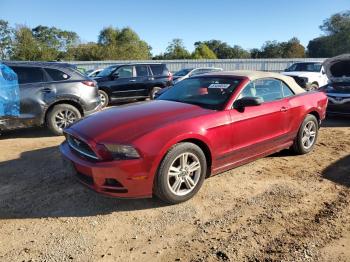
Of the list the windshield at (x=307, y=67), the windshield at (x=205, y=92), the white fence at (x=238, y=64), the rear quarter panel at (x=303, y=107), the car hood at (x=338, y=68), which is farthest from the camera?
the white fence at (x=238, y=64)

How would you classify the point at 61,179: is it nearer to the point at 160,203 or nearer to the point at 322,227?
the point at 160,203

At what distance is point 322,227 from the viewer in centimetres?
373

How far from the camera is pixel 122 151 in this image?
3855 millimetres

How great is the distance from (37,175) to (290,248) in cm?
374

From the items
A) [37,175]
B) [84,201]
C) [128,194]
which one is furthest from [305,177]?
[37,175]

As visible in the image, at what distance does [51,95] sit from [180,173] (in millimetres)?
4735

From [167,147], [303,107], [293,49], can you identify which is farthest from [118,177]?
[293,49]

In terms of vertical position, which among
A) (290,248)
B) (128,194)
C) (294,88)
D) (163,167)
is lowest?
(290,248)

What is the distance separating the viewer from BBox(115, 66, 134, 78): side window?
13764mm

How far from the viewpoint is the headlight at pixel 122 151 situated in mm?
3836

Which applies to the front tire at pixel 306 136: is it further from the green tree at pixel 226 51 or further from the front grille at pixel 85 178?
the green tree at pixel 226 51

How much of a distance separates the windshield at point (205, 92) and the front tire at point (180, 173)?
0.81 meters

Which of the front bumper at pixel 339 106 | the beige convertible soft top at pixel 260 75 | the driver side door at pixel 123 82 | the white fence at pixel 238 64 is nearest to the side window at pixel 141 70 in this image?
the driver side door at pixel 123 82

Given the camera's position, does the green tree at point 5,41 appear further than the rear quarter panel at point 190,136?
Yes
